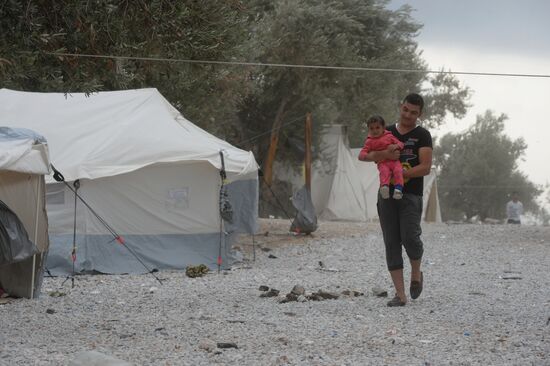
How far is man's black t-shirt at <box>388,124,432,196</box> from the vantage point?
6906 millimetres

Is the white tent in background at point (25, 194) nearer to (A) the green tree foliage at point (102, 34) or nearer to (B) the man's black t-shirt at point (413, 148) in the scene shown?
(A) the green tree foliage at point (102, 34)

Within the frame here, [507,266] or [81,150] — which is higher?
[81,150]

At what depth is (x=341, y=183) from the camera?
26.0 m

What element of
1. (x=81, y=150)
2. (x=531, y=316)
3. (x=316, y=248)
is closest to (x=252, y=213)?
(x=316, y=248)

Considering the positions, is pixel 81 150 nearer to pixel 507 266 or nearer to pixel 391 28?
pixel 507 266

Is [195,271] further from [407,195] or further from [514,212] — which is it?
[514,212]

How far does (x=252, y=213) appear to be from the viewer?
45.1 ft

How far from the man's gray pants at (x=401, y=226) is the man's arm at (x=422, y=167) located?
0.17m

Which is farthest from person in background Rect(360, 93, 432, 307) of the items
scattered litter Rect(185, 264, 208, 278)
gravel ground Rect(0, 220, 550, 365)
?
scattered litter Rect(185, 264, 208, 278)

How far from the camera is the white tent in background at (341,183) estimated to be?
85.2 feet

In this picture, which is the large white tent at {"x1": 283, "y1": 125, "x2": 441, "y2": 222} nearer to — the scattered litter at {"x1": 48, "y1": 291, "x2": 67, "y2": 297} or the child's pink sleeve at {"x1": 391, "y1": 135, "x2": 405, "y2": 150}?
the scattered litter at {"x1": 48, "y1": 291, "x2": 67, "y2": 297}

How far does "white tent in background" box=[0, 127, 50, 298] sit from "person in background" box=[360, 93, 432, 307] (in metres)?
2.95

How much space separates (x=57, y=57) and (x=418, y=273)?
3255 millimetres

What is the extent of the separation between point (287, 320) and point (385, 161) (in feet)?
4.62
